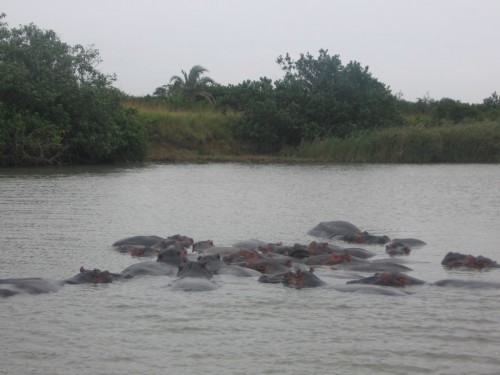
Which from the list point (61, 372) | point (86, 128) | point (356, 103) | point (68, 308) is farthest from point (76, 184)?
point (356, 103)

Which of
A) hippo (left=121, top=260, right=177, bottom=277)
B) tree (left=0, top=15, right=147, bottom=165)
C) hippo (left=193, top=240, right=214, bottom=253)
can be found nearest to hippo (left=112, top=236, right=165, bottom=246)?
hippo (left=193, top=240, right=214, bottom=253)

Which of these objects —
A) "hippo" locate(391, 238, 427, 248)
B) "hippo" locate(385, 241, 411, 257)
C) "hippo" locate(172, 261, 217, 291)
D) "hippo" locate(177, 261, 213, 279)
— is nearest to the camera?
"hippo" locate(172, 261, 217, 291)

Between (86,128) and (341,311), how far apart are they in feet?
87.7

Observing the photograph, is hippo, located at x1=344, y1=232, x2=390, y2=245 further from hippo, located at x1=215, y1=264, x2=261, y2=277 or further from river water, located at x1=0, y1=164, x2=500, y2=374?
hippo, located at x1=215, y1=264, x2=261, y2=277

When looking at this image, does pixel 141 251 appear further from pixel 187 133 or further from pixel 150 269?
pixel 187 133

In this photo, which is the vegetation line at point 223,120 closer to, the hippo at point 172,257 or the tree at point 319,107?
the tree at point 319,107

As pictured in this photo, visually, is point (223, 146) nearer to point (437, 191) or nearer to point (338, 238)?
point (437, 191)

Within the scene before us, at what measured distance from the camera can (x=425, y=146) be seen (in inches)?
1545

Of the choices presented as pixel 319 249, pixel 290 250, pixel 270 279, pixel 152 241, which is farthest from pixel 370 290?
pixel 152 241

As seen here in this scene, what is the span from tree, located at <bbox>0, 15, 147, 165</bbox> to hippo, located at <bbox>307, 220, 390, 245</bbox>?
19.4 m

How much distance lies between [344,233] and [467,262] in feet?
11.6

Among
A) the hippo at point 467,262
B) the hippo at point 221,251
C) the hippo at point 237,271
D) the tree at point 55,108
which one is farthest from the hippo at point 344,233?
the tree at point 55,108

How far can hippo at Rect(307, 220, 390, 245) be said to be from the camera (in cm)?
1405

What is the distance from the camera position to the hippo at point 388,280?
10008 mm
